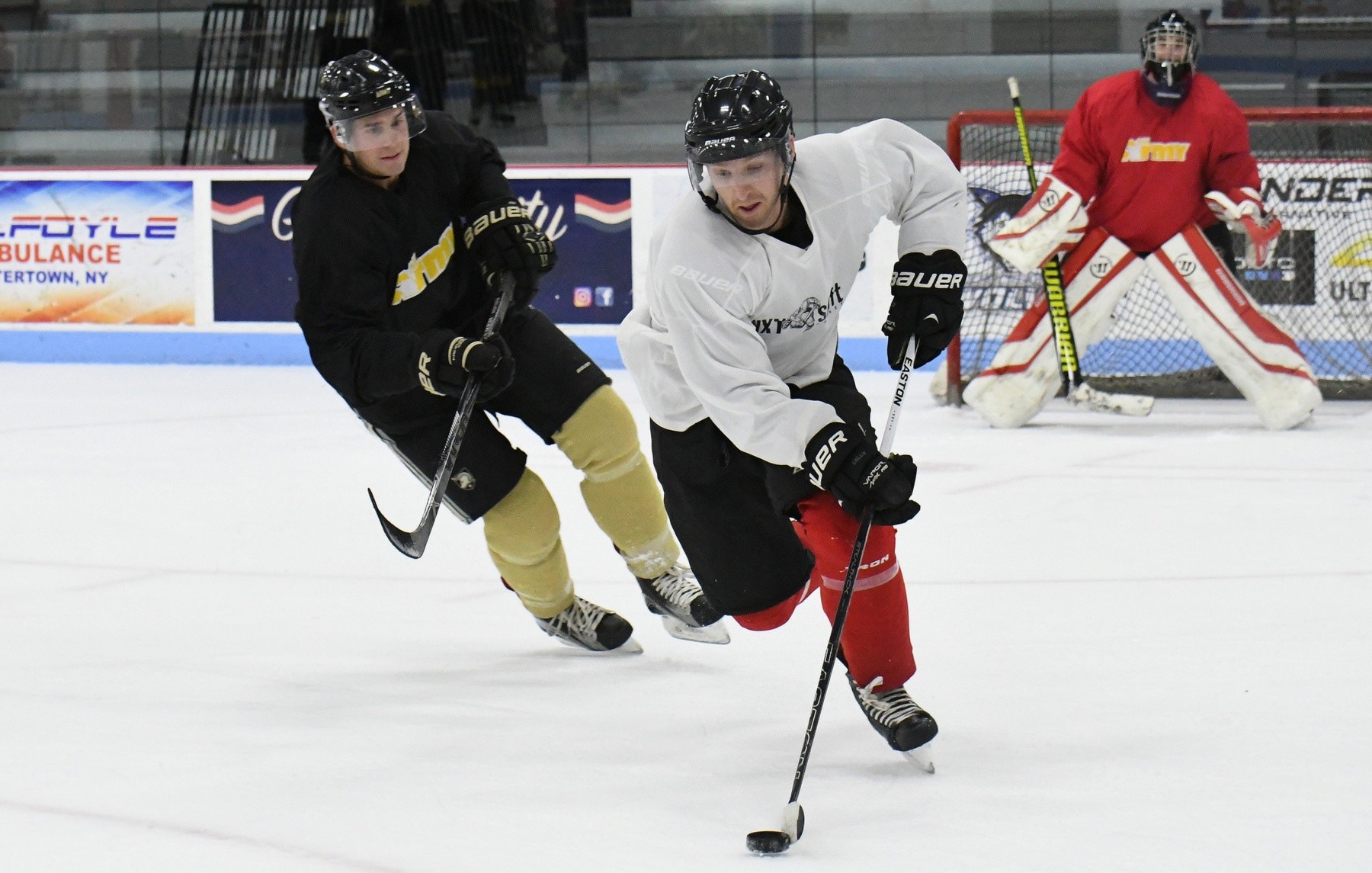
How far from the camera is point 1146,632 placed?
258cm

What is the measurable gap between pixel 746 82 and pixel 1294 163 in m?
4.36

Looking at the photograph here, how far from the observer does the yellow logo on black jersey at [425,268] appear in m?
2.62

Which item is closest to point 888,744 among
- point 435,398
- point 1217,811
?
point 1217,811

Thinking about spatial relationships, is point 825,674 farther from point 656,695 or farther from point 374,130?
point 374,130

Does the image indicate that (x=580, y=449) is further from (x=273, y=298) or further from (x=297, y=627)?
(x=273, y=298)

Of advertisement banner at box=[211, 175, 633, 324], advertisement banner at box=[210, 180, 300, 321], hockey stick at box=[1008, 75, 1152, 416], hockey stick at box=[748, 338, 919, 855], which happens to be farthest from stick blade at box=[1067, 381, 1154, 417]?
advertisement banner at box=[210, 180, 300, 321]

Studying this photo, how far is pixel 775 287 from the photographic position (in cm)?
199

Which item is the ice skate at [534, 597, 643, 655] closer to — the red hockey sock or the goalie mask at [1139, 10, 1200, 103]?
the red hockey sock

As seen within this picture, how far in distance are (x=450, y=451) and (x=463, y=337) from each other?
0.19m

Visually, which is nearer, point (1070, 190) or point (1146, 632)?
point (1146, 632)

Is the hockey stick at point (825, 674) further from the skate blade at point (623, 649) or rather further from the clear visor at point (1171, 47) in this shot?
the clear visor at point (1171, 47)

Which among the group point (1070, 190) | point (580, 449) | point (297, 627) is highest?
point (1070, 190)

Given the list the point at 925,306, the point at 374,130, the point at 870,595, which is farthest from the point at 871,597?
the point at 374,130

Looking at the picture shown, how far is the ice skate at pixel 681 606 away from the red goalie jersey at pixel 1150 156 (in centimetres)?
281
